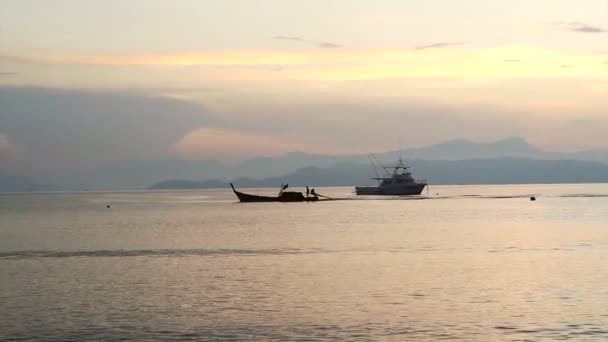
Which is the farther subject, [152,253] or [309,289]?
[152,253]

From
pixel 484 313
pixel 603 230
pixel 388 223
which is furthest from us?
pixel 388 223

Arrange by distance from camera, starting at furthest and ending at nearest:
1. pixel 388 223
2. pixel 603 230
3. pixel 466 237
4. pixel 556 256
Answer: pixel 388 223
pixel 603 230
pixel 466 237
pixel 556 256

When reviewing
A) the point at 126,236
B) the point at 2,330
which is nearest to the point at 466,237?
the point at 126,236

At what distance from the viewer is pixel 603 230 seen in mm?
89812

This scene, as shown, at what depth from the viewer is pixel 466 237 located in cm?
8238

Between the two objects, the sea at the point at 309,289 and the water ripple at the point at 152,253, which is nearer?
the sea at the point at 309,289

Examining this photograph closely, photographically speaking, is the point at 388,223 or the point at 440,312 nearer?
the point at 440,312

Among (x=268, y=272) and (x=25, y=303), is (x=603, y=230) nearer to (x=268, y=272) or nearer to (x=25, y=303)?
(x=268, y=272)

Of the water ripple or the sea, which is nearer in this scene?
the sea

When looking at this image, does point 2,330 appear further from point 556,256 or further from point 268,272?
point 556,256

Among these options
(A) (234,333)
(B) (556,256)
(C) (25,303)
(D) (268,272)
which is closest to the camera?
(A) (234,333)

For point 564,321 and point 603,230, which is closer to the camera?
point 564,321

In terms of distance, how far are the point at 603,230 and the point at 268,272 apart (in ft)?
167

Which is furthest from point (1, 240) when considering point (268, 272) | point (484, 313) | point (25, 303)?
point (484, 313)
